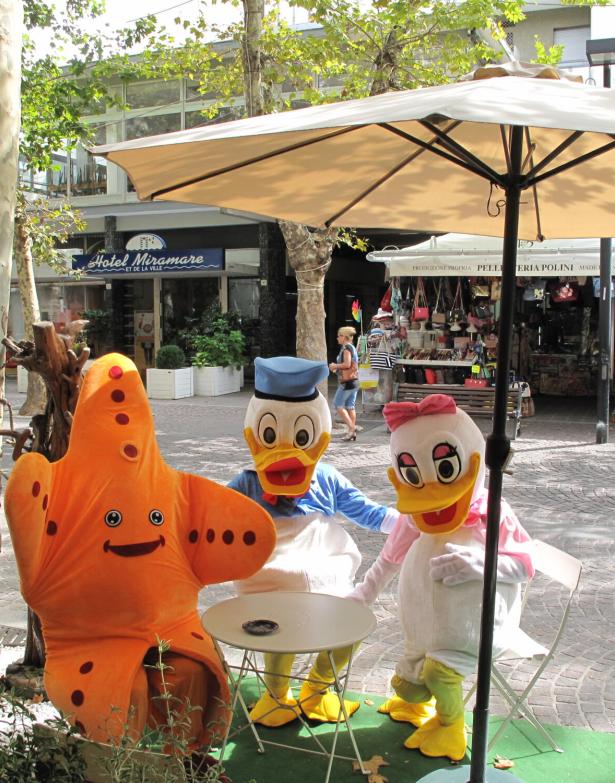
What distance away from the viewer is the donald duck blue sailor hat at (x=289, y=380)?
3.57m

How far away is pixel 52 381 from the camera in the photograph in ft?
11.1

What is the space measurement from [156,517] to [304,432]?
85 cm

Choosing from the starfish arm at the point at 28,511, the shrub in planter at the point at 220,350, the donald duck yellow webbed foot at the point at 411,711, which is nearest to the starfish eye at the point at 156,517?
the starfish arm at the point at 28,511

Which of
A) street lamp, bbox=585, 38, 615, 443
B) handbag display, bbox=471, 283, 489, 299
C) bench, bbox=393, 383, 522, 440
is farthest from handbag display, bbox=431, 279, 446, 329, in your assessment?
street lamp, bbox=585, 38, 615, 443

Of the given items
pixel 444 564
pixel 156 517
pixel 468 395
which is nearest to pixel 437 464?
pixel 444 564

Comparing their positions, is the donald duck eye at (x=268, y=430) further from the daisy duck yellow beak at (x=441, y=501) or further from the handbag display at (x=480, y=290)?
the handbag display at (x=480, y=290)

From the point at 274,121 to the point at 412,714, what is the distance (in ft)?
8.76

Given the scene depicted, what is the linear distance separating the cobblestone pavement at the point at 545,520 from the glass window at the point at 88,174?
29.5 feet

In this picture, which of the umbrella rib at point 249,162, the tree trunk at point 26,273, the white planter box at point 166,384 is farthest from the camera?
the white planter box at point 166,384

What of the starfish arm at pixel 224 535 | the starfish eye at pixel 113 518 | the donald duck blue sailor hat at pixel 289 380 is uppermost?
the donald duck blue sailor hat at pixel 289 380

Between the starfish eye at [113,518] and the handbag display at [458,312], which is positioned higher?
the handbag display at [458,312]

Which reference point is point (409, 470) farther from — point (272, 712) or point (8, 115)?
point (8, 115)

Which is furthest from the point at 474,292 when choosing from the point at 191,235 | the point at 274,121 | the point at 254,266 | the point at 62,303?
the point at 62,303

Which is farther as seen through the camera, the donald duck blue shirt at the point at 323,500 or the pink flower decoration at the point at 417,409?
the donald duck blue shirt at the point at 323,500
